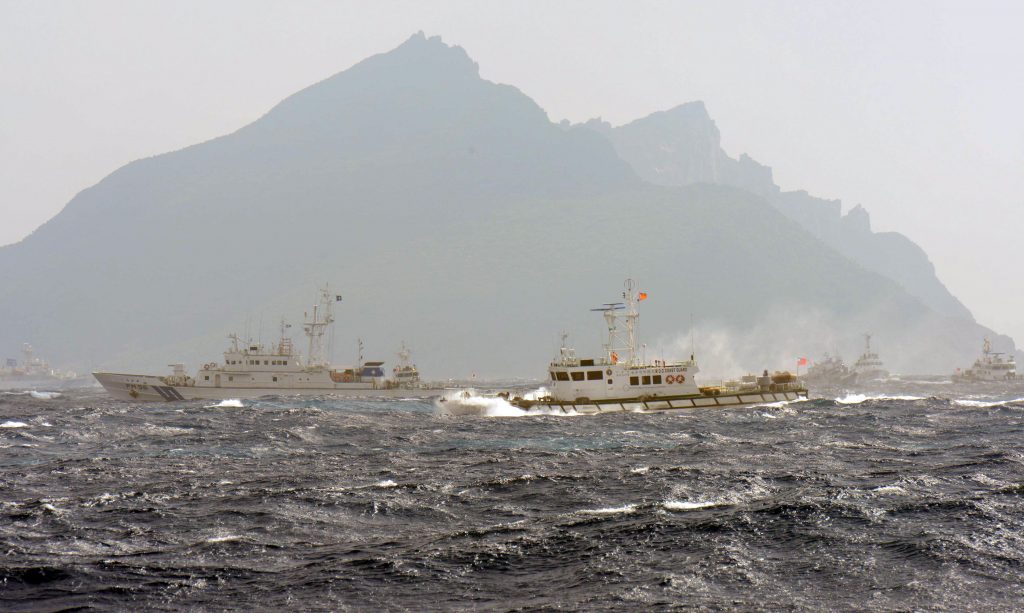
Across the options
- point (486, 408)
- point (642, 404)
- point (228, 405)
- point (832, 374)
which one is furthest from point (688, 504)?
point (832, 374)

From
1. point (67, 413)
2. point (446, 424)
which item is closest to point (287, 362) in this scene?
point (67, 413)

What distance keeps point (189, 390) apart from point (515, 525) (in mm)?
90495

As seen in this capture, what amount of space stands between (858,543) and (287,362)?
9814 centimetres

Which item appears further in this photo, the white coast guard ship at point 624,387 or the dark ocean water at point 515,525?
the white coast guard ship at point 624,387

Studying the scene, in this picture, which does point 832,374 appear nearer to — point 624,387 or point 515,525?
point 624,387

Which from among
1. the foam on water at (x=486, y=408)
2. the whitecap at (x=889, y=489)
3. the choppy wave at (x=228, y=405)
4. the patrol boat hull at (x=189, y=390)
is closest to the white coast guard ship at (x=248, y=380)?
the patrol boat hull at (x=189, y=390)

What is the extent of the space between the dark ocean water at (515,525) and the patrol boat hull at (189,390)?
5891 centimetres

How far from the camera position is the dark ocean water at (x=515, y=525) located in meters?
18.8

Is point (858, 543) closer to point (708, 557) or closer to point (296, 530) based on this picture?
point (708, 557)

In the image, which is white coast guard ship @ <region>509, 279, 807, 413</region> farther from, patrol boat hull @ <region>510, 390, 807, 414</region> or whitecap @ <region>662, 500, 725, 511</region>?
whitecap @ <region>662, 500, 725, 511</region>

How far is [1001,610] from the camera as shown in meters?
17.4

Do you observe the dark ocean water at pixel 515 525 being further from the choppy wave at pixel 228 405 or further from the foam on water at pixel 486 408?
the choppy wave at pixel 228 405

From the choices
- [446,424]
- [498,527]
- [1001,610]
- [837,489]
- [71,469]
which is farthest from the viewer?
[446,424]

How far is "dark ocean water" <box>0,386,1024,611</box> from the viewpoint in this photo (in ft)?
61.6
